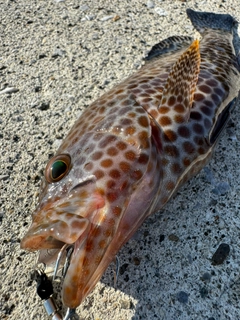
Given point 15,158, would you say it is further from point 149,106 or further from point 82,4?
point 82,4

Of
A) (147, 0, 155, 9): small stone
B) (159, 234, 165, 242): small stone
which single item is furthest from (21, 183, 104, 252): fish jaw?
(147, 0, 155, 9): small stone

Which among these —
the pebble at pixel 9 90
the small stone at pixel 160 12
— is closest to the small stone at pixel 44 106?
the pebble at pixel 9 90

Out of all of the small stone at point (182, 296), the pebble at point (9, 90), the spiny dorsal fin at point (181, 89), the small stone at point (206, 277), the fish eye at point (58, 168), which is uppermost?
the fish eye at point (58, 168)

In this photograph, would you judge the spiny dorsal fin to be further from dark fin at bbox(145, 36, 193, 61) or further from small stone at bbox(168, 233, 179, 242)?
dark fin at bbox(145, 36, 193, 61)

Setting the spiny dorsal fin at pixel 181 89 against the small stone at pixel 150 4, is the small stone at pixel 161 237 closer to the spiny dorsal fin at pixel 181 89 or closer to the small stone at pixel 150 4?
the spiny dorsal fin at pixel 181 89

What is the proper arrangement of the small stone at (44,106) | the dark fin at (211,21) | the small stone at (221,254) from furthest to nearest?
the dark fin at (211,21), the small stone at (44,106), the small stone at (221,254)

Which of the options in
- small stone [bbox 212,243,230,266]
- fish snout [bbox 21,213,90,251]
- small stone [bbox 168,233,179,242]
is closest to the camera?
fish snout [bbox 21,213,90,251]

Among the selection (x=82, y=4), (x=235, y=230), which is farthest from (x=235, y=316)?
(x=82, y=4)
